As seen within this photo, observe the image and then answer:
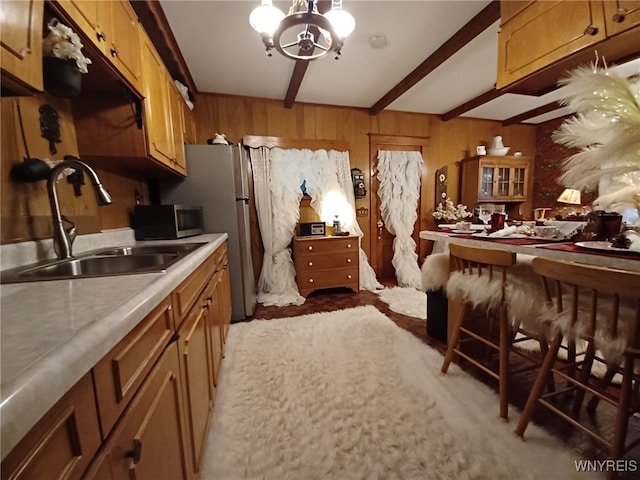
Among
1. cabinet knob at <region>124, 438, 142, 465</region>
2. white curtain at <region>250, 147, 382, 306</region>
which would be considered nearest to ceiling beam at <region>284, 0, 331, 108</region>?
white curtain at <region>250, 147, 382, 306</region>

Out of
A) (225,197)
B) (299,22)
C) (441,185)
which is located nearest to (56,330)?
(299,22)

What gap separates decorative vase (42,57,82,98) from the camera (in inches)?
38.6

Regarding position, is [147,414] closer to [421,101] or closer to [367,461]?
[367,461]

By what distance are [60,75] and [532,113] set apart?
5.22 m

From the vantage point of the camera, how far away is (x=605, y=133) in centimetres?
103

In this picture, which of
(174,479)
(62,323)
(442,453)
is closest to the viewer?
(62,323)

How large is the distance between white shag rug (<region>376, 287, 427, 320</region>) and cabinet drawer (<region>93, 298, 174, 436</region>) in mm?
2396

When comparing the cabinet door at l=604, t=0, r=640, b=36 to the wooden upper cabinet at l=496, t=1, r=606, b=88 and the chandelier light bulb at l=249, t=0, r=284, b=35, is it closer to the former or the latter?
the wooden upper cabinet at l=496, t=1, r=606, b=88

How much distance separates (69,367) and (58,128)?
148 centimetres

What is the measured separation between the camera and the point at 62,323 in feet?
1.53

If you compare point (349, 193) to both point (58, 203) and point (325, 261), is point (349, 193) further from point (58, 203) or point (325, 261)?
point (58, 203)

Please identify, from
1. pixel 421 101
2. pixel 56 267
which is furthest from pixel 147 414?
pixel 421 101

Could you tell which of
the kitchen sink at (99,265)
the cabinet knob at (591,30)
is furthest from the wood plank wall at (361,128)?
the cabinet knob at (591,30)

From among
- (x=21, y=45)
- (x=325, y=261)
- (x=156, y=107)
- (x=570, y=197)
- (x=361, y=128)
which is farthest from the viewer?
(x=570, y=197)
